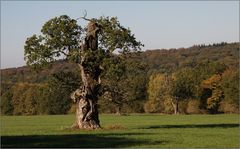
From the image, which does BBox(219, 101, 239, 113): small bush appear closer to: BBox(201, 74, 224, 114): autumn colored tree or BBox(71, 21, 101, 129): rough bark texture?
BBox(201, 74, 224, 114): autumn colored tree

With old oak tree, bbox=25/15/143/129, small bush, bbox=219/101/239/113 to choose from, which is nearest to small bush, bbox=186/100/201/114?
small bush, bbox=219/101/239/113

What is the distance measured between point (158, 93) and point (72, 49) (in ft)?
312

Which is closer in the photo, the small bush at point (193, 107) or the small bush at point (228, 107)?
the small bush at point (228, 107)

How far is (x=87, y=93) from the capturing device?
51.5 m

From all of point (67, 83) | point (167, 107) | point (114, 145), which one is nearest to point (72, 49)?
point (67, 83)

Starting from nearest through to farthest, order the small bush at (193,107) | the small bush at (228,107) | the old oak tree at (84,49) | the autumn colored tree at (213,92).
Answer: the old oak tree at (84,49), the small bush at (228,107), the autumn colored tree at (213,92), the small bush at (193,107)

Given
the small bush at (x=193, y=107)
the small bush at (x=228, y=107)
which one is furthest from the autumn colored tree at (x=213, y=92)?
the small bush at (x=193, y=107)

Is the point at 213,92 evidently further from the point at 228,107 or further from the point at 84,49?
the point at 84,49

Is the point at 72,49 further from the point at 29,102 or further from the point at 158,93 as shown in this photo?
the point at 29,102

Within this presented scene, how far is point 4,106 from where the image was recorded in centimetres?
16612

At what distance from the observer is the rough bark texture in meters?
51.4

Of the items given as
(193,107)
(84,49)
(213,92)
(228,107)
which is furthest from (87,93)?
(193,107)

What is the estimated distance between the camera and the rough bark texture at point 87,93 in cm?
5141

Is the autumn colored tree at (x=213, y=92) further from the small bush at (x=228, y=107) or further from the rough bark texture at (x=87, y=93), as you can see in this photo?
the rough bark texture at (x=87, y=93)
